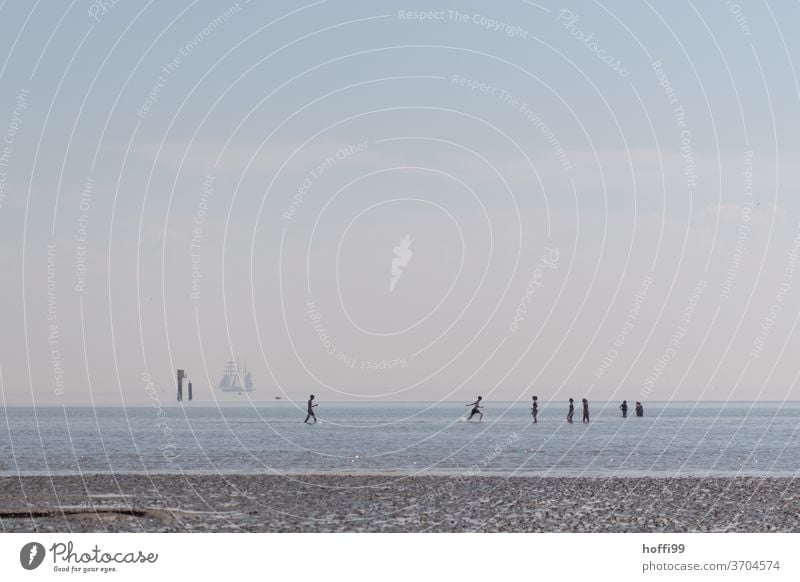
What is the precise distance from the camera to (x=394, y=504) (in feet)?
107

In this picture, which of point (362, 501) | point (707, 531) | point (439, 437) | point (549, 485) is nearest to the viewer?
point (707, 531)

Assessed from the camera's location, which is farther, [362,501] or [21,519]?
[362,501]

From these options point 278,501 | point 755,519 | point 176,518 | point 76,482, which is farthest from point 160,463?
point 755,519

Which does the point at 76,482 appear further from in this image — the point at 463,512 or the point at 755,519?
the point at 755,519

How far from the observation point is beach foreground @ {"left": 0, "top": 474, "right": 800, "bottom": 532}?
2775cm

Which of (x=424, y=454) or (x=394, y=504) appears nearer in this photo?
(x=394, y=504)

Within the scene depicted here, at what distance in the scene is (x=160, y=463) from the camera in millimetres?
52781

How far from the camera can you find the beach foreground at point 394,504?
2775 cm

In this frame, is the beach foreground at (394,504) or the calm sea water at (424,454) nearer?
the beach foreground at (394,504)

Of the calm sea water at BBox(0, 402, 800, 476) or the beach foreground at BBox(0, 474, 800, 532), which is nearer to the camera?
the beach foreground at BBox(0, 474, 800, 532)

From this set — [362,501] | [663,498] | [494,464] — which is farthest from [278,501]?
[494,464]

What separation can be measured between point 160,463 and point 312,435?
A: 102ft
